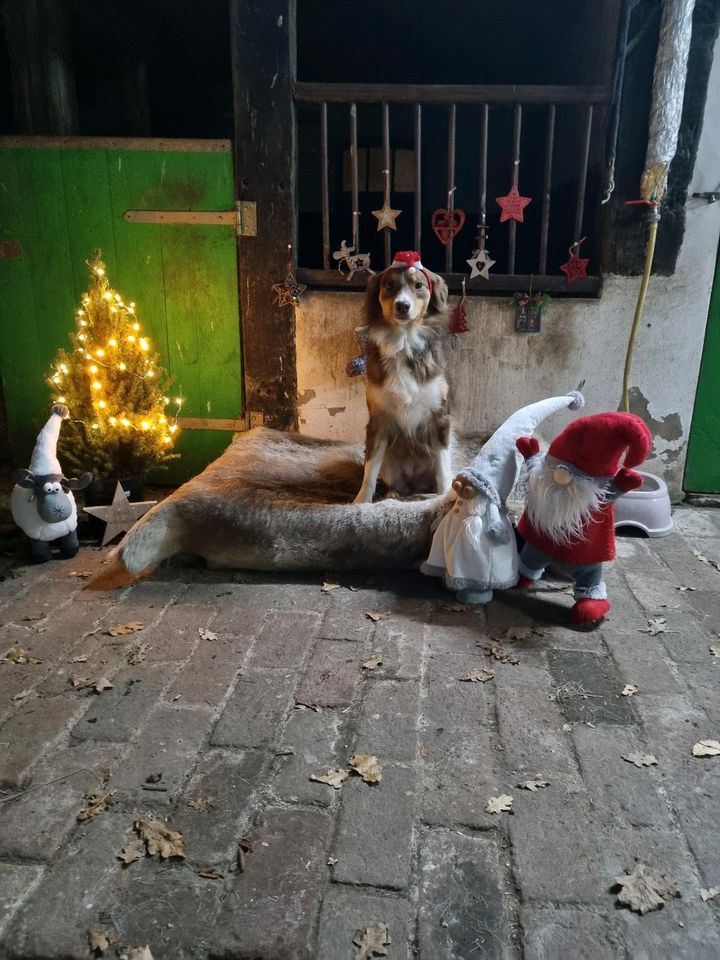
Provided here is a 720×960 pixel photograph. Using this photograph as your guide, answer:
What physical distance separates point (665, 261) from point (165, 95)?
6.08m

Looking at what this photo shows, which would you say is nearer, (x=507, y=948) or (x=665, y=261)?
(x=507, y=948)

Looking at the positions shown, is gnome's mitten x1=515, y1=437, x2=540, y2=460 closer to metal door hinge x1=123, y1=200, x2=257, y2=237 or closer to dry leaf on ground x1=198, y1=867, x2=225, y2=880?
dry leaf on ground x1=198, y1=867, x2=225, y2=880

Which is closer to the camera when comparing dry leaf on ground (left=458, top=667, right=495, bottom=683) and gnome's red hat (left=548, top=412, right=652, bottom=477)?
dry leaf on ground (left=458, top=667, right=495, bottom=683)

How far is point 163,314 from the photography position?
4.56 m

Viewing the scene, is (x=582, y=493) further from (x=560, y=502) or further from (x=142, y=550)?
(x=142, y=550)

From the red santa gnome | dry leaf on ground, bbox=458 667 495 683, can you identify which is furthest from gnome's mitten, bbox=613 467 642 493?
dry leaf on ground, bbox=458 667 495 683

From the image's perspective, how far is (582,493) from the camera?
2.83 meters

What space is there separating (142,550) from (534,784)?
217 centimetres

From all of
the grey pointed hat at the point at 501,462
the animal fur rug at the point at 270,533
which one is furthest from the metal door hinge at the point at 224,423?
the grey pointed hat at the point at 501,462

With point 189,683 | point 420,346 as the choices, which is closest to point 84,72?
point 420,346

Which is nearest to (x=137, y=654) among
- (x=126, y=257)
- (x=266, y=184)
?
(x=126, y=257)

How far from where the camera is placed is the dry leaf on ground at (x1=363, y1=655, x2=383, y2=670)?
8.57 feet

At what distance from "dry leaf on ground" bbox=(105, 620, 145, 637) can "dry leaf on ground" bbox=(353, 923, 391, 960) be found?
5.61ft

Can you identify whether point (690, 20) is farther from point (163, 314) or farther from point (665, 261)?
point (163, 314)
